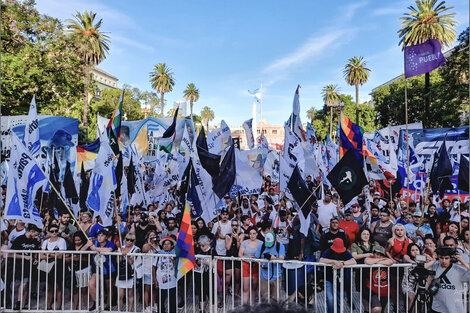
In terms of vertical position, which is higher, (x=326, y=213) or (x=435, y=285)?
(x=326, y=213)

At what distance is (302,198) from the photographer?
6766mm

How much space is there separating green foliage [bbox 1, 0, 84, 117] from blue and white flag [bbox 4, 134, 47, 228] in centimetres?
1131

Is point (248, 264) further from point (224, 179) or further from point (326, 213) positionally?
point (326, 213)

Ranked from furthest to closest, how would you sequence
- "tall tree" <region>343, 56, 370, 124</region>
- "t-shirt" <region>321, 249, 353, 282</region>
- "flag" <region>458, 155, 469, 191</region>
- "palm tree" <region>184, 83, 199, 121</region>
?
"palm tree" <region>184, 83, 199, 121</region> → "tall tree" <region>343, 56, 370, 124</region> → "flag" <region>458, 155, 469, 191</region> → "t-shirt" <region>321, 249, 353, 282</region>

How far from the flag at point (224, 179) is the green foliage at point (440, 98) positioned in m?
19.0

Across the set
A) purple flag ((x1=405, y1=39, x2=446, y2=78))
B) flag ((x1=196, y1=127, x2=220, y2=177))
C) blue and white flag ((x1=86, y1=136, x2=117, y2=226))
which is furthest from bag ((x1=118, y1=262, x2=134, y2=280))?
purple flag ((x1=405, y1=39, x2=446, y2=78))

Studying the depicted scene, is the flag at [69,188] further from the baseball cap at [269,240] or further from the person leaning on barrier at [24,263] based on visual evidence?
the baseball cap at [269,240]

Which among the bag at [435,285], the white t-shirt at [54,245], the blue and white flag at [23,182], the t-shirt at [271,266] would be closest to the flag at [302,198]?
the t-shirt at [271,266]

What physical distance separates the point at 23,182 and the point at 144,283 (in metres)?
2.52

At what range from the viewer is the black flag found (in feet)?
21.8

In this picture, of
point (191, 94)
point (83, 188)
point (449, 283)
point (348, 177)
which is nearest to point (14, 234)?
point (83, 188)

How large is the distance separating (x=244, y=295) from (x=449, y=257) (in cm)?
303

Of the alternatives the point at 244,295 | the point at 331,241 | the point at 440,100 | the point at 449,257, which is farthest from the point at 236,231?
the point at 440,100

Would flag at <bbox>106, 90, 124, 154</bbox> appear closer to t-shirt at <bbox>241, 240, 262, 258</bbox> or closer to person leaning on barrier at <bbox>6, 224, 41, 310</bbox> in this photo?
person leaning on barrier at <bbox>6, 224, 41, 310</bbox>
